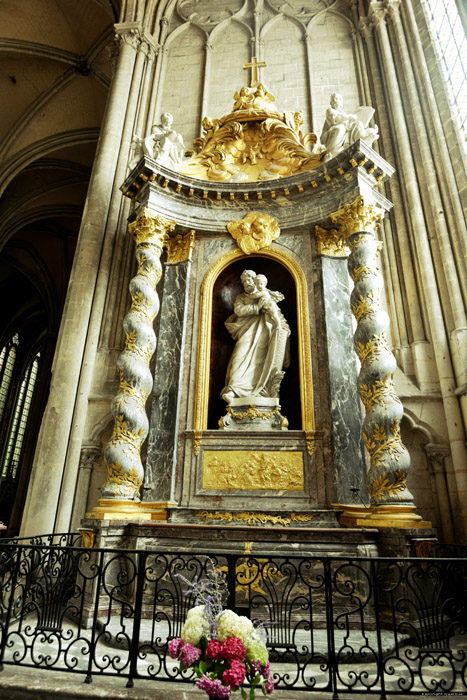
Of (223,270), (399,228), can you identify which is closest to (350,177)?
(399,228)

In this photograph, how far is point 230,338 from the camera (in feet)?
25.0

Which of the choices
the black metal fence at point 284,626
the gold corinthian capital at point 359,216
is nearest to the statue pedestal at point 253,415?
the black metal fence at point 284,626

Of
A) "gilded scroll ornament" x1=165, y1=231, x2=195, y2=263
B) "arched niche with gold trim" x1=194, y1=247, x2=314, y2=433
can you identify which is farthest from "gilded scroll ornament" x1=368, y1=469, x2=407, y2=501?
"gilded scroll ornament" x1=165, y1=231, x2=195, y2=263

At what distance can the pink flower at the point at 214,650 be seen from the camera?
2252mm

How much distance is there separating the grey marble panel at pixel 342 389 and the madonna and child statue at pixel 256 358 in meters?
0.71

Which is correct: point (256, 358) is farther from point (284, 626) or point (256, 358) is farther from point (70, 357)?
point (284, 626)

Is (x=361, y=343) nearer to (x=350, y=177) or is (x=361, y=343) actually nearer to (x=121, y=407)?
(x=350, y=177)

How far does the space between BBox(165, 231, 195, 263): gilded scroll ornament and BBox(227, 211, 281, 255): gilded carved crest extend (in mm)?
671

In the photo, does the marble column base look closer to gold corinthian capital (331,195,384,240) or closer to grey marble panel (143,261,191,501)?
grey marble panel (143,261,191,501)

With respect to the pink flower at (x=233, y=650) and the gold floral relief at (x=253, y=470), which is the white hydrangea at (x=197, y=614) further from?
the gold floral relief at (x=253, y=470)

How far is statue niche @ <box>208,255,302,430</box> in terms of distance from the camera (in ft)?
21.5

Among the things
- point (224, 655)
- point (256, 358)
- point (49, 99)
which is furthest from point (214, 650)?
point (49, 99)

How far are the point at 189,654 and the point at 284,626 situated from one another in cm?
200

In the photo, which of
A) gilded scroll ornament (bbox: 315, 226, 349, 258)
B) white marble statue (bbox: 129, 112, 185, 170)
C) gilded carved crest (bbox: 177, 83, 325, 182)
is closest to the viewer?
gilded scroll ornament (bbox: 315, 226, 349, 258)
